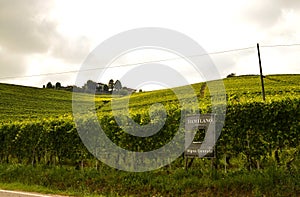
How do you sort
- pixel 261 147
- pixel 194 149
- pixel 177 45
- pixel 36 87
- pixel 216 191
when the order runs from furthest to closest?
pixel 36 87, pixel 177 45, pixel 194 149, pixel 261 147, pixel 216 191

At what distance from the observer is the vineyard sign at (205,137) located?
1066 cm

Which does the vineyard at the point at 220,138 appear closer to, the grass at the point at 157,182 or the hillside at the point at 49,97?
the grass at the point at 157,182

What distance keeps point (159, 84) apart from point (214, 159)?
365 centimetres

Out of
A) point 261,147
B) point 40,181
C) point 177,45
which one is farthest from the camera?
point 177,45

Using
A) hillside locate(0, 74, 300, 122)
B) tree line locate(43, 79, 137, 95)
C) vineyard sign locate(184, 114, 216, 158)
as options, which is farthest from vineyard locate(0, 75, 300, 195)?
hillside locate(0, 74, 300, 122)

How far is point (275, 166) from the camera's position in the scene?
9.85 meters

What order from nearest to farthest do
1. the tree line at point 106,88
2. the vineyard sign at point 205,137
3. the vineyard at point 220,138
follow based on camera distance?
the vineyard at point 220,138 < the vineyard sign at point 205,137 < the tree line at point 106,88

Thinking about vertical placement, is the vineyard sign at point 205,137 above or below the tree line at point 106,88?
below

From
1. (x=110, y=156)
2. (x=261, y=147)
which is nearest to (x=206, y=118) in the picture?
(x=261, y=147)

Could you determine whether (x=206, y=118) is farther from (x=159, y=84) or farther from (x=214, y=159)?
(x=159, y=84)

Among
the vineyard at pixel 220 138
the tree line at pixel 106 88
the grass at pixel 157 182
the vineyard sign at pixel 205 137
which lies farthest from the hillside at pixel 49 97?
the vineyard sign at pixel 205 137

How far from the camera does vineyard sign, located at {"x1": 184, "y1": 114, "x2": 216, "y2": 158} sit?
10.7 meters

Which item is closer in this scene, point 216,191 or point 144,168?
point 216,191

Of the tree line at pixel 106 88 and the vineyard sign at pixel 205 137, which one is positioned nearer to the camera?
the vineyard sign at pixel 205 137
